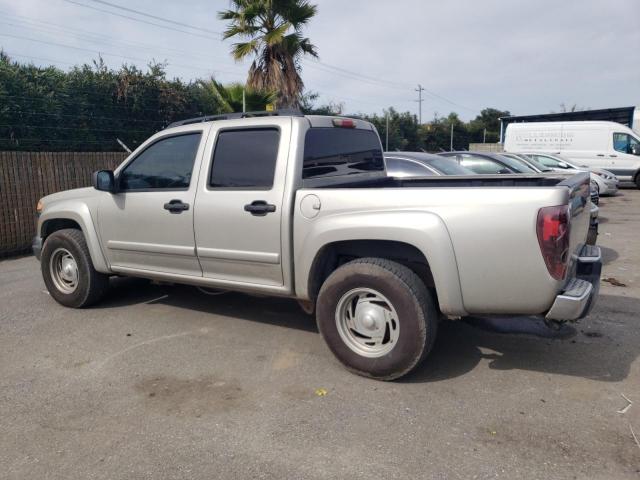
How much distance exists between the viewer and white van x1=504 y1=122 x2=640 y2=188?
63.7 ft

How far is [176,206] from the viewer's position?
4.56 meters

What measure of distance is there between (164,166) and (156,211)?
434mm

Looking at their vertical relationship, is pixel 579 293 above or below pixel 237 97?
below

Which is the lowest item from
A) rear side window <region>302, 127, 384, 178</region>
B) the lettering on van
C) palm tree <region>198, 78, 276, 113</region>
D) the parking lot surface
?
the parking lot surface

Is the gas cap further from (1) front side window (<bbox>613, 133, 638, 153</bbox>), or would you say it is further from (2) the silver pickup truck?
(1) front side window (<bbox>613, 133, 638, 153</bbox>)

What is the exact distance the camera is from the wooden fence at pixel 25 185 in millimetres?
8766

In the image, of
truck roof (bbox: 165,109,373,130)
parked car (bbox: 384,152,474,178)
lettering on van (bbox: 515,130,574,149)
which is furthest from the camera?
lettering on van (bbox: 515,130,574,149)

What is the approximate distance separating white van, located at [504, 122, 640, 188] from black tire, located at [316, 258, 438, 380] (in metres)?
18.6

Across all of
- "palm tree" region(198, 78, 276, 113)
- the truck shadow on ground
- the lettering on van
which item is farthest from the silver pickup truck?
the lettering on van

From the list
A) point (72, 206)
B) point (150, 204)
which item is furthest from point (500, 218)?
point (72, 206)

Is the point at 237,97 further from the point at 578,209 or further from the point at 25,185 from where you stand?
the point at 578,209

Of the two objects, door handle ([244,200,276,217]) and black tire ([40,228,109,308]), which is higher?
door handle ([244,200,276,217])

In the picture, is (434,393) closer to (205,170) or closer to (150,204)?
(205,170)

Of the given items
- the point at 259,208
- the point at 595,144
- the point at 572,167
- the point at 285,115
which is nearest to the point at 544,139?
the point at 595,144
